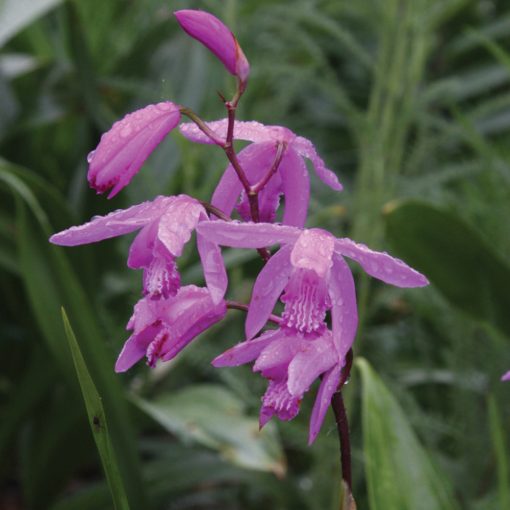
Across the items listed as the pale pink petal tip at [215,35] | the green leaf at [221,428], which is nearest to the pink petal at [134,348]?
the pale pink petal tip at [215,35]

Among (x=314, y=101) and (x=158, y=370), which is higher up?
(x=314, y=101)

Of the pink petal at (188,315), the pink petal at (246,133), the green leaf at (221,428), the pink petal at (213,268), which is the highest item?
the pink petal at (246,133)

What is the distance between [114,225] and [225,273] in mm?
92

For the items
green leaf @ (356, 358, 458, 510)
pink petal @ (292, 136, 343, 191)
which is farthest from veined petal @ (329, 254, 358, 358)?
green leaf @ (356, 358, 458, 510)

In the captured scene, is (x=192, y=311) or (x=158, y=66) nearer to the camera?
(x=192, y=311)

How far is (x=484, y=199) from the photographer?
2.12m

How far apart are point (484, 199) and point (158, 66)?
2.89 feet

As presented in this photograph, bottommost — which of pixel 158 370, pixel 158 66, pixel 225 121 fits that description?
pixel 158 370

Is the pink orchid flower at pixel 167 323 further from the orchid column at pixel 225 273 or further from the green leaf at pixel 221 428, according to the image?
the green leaf at pixel 221 428

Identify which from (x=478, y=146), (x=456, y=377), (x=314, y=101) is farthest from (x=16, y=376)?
(x=314, y=101)

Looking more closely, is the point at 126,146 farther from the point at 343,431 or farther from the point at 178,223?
the point at 343,431

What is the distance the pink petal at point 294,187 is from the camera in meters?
0.81

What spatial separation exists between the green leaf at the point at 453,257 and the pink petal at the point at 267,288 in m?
0.71

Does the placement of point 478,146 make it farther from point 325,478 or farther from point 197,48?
point 197,48
